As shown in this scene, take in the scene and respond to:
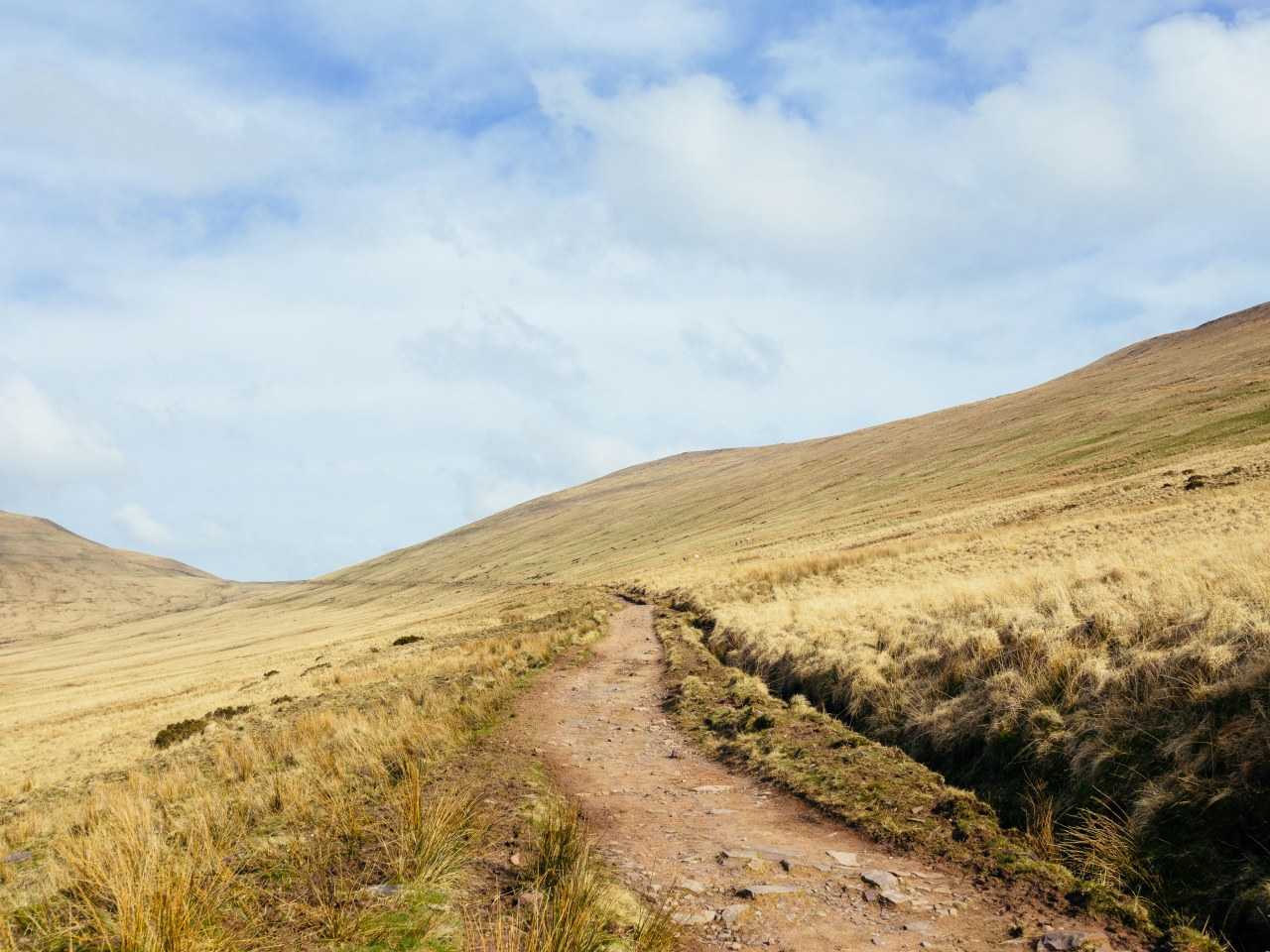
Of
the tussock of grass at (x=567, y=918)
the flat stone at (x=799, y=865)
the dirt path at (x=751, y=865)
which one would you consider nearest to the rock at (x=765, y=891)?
the dirt path at (x=751, y=865)

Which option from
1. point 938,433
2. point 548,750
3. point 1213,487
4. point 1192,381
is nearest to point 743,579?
point 1213,487

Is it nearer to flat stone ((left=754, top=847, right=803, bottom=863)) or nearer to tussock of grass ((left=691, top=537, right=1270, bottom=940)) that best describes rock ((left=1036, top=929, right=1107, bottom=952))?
tussock of grass ((left=691, top=537, right=1270, bottom=940))

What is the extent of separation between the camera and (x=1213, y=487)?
3909 centimetres

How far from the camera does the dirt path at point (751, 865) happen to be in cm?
660

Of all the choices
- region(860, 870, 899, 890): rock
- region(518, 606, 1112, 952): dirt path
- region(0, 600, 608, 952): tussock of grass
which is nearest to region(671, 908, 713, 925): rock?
region(518, 606, 1112, 952): dirt path

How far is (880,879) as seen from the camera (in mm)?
7586

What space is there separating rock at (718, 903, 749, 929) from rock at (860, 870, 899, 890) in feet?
4.70

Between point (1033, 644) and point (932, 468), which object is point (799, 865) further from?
point (932, 468)

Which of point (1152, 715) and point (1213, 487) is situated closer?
point (1152, 715)

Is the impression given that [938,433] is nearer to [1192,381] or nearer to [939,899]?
[1192,381]

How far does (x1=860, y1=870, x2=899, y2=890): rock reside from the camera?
745 centimetres

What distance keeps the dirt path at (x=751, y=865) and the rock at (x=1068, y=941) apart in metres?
0.15

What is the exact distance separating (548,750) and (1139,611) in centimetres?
1016

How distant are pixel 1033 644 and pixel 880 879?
6.04m
